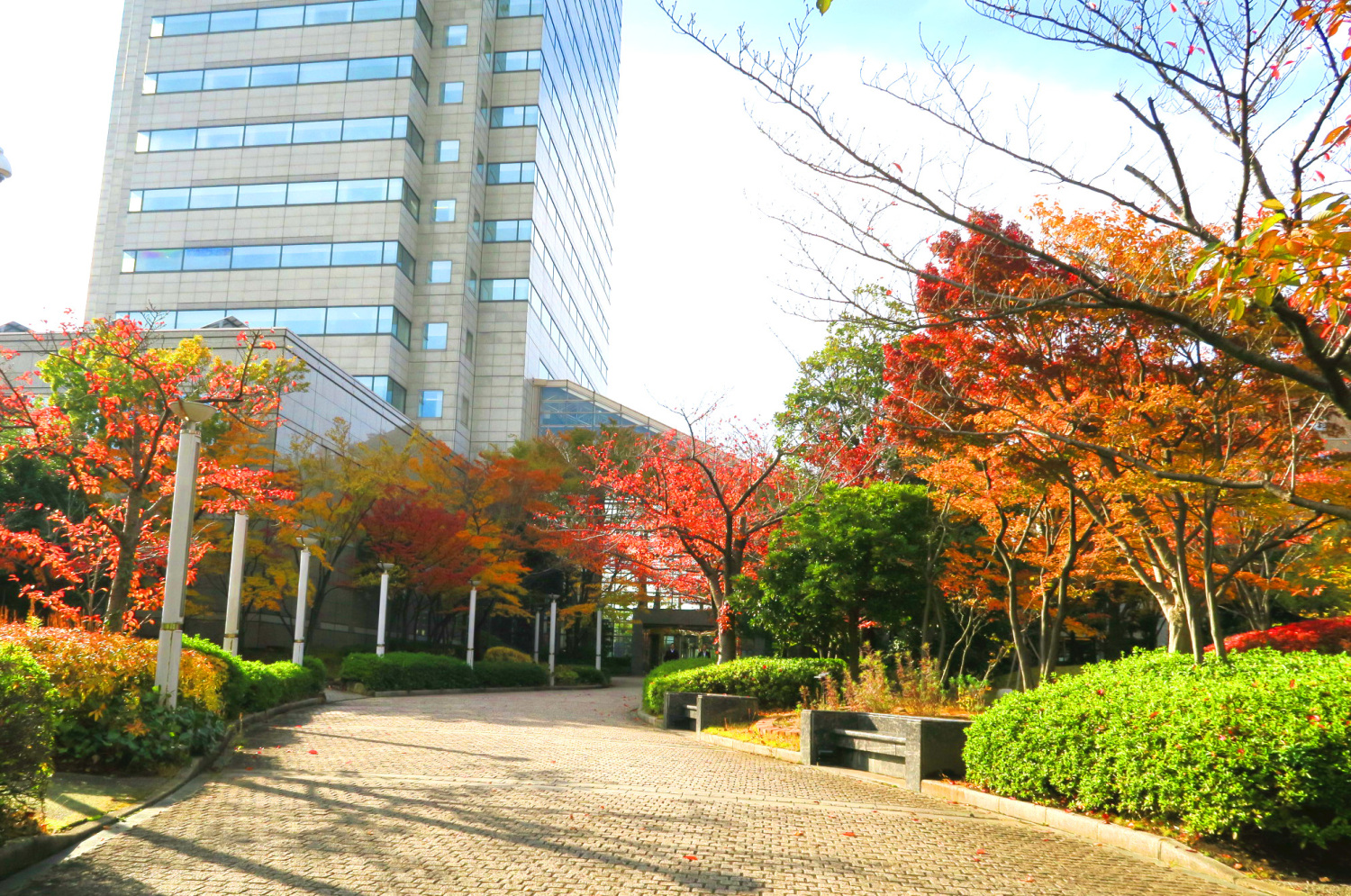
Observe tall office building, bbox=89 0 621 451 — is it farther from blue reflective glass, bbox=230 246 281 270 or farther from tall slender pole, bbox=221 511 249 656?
tall slender pole, bbox=221 511 249 656

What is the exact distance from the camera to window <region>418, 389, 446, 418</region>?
5103 centimetres

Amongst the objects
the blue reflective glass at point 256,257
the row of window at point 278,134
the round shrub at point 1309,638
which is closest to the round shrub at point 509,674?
the round shrub at point 1309,638

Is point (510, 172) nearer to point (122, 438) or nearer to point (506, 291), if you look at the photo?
point (506, 291)

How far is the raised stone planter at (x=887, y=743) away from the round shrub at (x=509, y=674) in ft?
61.1

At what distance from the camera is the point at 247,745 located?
12.2 m

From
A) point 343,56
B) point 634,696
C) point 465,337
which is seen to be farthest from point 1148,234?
point 343,56

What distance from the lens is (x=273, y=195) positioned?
168ft

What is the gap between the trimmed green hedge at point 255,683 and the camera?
13.9m

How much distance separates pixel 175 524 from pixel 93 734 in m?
3.11

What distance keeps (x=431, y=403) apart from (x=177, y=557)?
132 feet

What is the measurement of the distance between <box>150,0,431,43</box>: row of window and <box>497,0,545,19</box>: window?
15.9 feet

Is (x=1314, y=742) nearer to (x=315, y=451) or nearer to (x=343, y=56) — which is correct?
(x=315, y=451)

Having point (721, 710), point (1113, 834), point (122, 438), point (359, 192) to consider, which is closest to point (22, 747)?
point (1113, 834)

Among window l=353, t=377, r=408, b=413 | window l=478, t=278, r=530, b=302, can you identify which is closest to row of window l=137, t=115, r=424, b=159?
window l=478, t=278, r=530, b=302
